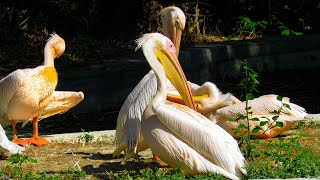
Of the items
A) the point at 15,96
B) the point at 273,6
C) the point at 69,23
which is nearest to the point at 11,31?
the point at 69,23

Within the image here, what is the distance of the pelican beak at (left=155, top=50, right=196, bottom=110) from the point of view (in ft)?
19.0

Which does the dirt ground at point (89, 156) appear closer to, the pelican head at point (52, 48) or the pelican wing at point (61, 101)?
the pelican wing at point (61, 101)

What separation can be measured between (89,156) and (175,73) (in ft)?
3.89

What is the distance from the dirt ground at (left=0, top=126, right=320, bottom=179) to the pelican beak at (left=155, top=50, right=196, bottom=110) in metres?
0.63

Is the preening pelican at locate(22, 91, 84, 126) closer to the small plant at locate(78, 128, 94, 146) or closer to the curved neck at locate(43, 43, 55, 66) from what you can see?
the curved neck at locate(43, 43, 55, 66)

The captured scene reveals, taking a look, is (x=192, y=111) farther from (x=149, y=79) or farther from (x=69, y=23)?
(x=69, y=23)

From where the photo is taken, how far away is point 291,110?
6961 millimetres

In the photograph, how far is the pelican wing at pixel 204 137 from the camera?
16.5ft

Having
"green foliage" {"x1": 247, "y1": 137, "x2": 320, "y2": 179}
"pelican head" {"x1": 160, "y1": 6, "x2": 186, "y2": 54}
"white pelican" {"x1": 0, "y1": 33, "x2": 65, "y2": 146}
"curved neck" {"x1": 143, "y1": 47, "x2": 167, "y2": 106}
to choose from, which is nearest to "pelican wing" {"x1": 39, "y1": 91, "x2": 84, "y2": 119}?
"white pelican" {"x1": 0, "y1": 33, "x2": 65, "y2": 146}

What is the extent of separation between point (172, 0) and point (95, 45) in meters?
2.75

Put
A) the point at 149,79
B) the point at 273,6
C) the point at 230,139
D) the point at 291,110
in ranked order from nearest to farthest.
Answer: the point at 230,139 < the point at 149,79 < the point at 291,110 < the point at 273,6

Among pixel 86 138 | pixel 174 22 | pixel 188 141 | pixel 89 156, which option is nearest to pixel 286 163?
pixel 188 141

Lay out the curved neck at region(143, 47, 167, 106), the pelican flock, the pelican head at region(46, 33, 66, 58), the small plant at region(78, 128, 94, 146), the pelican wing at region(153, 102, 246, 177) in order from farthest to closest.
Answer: the pelican head at region(46, 33, 66, 58)
the small plant at region(78, 128, 94, 146)
the curved neck at region(143, 47, 167, 106)
the pelican flock
the pelican wing at region(153, 102, 246, 177)

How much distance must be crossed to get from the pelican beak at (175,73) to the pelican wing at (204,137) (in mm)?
450
